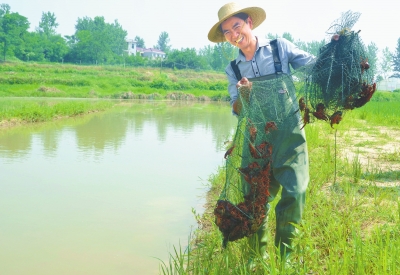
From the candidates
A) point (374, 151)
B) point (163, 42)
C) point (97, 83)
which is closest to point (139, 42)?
point (163, 42)

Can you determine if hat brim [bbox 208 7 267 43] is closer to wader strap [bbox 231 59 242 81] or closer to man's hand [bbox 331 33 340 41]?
wader strap [bbox 231 59 242 81]

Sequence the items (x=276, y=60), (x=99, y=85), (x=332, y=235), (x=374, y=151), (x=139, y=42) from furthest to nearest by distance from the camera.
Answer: (x=139, y=42) < (x=99, y=85) < (x=374, y=151) < (x=332, y=235) < (x=276, y=60)

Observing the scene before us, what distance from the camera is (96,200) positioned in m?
4.11

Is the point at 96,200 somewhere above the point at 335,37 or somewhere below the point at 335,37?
below

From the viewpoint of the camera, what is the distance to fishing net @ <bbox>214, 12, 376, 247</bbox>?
193 centimetres

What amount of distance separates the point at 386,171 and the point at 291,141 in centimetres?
226

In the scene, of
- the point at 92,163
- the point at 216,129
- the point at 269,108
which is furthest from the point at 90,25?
the point at 269,108

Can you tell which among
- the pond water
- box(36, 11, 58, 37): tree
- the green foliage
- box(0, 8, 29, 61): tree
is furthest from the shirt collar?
box(36, 11, 58, 37): tree

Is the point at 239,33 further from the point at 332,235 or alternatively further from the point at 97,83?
the point at 97,83

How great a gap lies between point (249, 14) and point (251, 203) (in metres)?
0.95

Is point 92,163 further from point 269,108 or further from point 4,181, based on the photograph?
point 269,108

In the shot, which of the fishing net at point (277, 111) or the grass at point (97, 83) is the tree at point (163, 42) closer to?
the grass at point (97, 83)

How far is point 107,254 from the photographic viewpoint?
293 cm

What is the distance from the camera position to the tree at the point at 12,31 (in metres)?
38.6
